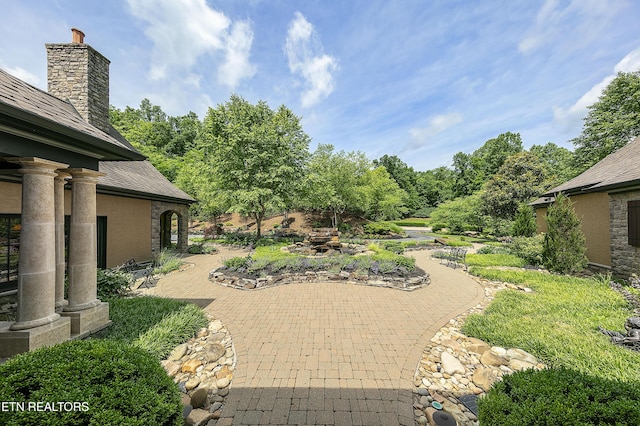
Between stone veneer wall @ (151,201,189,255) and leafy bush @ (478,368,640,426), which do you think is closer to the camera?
leafy bush @ (478,368,640,426)

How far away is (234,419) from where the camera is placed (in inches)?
115

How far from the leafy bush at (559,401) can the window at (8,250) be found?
1131 cm

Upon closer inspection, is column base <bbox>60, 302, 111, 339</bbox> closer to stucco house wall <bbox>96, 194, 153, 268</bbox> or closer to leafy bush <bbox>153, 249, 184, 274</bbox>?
leafy bush <bbox>153, 249, 184, 274</bbox>

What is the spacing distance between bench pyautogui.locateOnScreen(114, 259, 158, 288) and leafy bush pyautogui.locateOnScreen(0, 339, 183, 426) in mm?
6890

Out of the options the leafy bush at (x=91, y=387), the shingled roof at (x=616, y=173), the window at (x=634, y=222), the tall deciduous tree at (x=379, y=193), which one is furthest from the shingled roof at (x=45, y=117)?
the tall deciduous tree at (x=379, y=193)

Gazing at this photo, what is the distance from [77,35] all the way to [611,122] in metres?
36.3

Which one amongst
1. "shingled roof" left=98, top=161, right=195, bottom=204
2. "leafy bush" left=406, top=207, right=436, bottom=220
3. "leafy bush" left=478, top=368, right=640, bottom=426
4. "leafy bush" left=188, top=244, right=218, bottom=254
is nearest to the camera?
"leafy bush" left=478, top=368, right=640, bottom=426

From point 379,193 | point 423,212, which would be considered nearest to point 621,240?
point 379,193

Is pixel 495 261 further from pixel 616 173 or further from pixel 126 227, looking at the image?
pixel 126 227

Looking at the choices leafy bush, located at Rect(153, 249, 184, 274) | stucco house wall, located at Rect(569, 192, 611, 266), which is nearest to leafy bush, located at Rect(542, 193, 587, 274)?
stucco house wall, located at Rect(569, 192, 611, 266)

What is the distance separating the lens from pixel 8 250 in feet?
22.5

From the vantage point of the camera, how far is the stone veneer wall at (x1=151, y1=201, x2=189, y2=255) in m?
12.1

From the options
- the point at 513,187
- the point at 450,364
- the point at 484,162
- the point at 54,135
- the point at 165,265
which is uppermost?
the point at 484,162

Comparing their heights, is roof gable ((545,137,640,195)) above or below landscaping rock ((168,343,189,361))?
above
